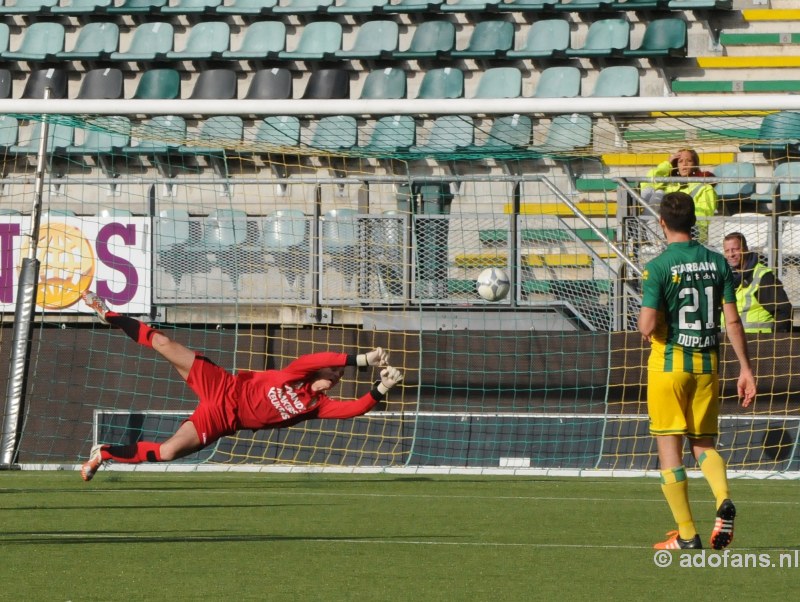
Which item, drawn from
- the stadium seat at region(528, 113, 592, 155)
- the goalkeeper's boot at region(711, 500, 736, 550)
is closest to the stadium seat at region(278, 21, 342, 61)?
the stadium seat at region(528, 113, 592, 155)

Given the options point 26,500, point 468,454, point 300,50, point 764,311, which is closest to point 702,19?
point 300,50

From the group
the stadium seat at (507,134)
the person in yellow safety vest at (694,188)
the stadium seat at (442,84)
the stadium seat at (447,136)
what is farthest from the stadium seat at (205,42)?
the person in yellow safety vest at (694,188)

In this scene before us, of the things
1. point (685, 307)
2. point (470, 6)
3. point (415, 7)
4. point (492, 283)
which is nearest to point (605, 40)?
point (470, 6)

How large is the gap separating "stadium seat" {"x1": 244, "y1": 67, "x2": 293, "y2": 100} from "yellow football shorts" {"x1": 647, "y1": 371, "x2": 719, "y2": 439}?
41.4 feet

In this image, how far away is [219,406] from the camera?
28.6 ft

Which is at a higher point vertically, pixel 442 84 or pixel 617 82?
pixel 442 84

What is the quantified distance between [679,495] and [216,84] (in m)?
13.6

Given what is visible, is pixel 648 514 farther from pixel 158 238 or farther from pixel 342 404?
pixel 158 238

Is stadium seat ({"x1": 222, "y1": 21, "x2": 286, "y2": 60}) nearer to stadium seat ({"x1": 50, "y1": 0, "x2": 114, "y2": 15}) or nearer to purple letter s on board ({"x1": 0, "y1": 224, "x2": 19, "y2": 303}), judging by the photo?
stadium seat ({"x1": 50, "y1": 0, "x2": 114, "y2": 15})

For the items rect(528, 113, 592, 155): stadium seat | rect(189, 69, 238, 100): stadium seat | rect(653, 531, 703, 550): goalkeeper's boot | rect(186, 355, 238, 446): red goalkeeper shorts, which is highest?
rect(189, 69, 238, 100): stadium seat

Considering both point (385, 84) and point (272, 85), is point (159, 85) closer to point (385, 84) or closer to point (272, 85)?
point (272, 85)

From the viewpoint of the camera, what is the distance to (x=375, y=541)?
6.89 m

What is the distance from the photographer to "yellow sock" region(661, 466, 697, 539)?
6.09 m

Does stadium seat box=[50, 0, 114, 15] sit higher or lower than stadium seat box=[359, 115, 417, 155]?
higher
